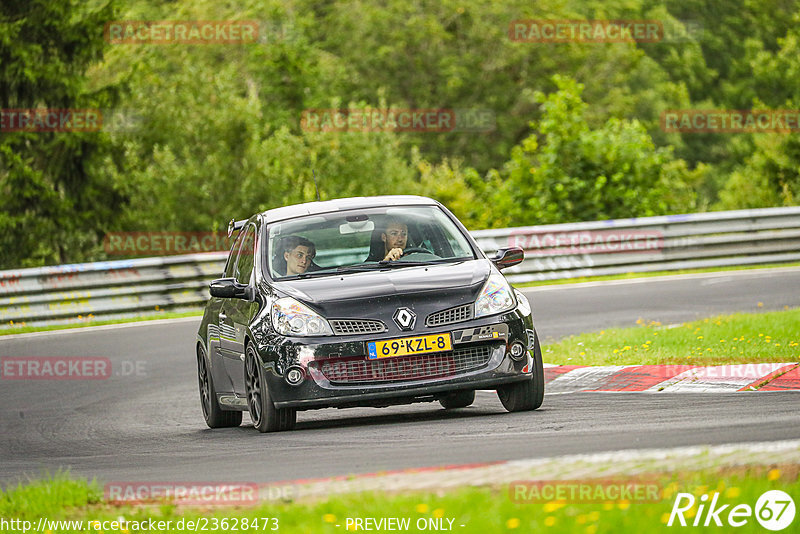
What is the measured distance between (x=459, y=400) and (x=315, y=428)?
1.60 m

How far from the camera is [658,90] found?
253 ft

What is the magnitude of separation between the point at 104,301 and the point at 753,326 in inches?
430

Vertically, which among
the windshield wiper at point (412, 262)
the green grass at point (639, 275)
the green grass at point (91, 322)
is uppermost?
the windshield wiper at point (412, 262)

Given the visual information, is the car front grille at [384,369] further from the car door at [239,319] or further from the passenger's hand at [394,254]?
the passenger's hand at [394,254]

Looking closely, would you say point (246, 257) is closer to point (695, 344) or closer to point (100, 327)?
point (695, 344)

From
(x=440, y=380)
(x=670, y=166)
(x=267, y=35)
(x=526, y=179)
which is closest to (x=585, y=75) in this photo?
(x=670, y=166)

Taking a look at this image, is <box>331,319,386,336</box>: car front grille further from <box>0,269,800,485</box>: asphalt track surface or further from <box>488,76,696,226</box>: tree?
<box>488,76,696,226</box>: tree

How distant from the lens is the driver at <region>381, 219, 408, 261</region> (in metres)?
10.3

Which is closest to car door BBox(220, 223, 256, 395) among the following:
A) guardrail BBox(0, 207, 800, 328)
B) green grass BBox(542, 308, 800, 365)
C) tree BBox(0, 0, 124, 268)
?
green grass BBox(542, 308, 800, 365)

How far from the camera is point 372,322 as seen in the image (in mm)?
9164

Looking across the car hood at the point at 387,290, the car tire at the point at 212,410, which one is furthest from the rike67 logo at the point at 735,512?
the car tire at the point at 212,410

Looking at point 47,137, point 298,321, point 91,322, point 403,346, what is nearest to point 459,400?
point 403,346

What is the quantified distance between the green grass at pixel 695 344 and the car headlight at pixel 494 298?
2448 mm

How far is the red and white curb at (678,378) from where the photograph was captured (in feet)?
33.7
